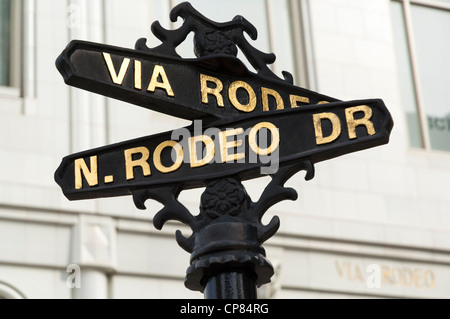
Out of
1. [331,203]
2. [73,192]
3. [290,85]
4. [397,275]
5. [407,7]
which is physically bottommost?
[73,192]

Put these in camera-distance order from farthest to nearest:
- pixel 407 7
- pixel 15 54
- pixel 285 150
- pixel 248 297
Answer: pixel 407 7 < pixel 15 54 < pixel 285 150 < pixel 248 297

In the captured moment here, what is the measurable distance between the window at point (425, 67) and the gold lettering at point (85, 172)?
1097 centimetres

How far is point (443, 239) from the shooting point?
531 inches

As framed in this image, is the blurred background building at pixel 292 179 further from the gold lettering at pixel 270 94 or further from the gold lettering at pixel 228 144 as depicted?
the gold lettering at pixel 228 144

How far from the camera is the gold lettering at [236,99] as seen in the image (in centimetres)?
383

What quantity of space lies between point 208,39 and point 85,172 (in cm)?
71

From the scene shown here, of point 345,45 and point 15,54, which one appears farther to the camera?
point 345,45

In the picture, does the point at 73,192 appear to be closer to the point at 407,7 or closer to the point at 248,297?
the point at 248,297

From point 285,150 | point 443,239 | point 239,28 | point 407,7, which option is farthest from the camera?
point 407,7

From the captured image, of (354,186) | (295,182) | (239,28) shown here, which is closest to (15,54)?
(295,182)

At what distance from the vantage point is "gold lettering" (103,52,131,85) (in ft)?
12.4

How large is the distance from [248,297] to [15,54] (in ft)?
31.4

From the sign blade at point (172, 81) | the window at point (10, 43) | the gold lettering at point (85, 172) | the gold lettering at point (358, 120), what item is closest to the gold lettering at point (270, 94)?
the sign blade at point (172, 81)

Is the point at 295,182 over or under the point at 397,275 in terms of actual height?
over
